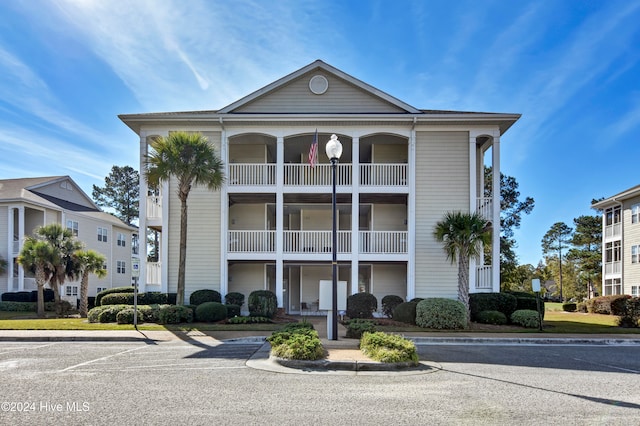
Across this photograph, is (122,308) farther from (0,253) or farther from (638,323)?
(638,323)

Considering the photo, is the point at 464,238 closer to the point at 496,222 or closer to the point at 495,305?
the point at 495,305

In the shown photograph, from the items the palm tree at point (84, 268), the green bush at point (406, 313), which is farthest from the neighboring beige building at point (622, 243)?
the palm tree at point (84, 268)

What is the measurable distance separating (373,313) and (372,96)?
10214mm

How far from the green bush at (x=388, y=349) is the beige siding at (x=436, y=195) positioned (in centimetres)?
1040

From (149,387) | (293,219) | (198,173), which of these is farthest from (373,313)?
(149,387)

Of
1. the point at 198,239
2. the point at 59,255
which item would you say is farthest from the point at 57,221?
the point at 198,239

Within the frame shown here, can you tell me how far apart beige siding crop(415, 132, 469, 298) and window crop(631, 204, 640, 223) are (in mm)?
17928

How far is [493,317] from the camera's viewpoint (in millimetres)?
17234

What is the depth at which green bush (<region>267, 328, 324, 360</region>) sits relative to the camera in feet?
30.1

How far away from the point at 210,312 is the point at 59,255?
9.07 m

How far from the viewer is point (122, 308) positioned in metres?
16.9

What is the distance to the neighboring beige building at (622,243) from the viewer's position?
29.8 m

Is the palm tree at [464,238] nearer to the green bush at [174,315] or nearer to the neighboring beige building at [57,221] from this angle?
the green bush at [174,315]

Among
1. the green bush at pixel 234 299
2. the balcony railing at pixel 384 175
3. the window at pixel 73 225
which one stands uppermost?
the balcony railing at pixel 384 175
